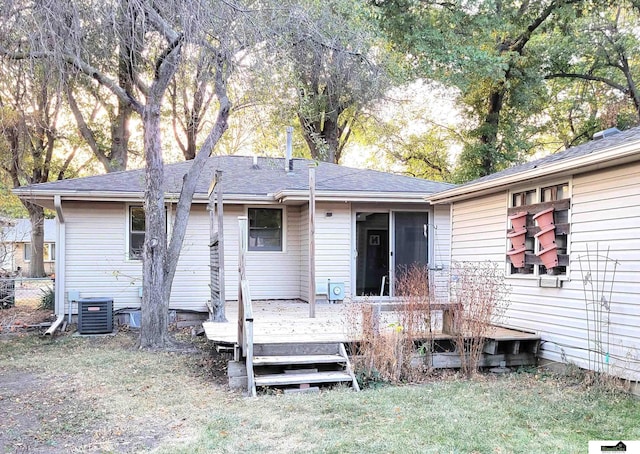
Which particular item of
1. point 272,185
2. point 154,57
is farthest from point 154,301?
point 272,185

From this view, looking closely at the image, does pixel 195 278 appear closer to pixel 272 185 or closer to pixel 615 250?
pixel 272 185

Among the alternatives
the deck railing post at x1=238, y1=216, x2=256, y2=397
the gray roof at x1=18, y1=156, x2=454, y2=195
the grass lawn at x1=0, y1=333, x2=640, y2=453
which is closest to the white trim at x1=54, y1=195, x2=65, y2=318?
the gray roof at x1=18, y1=156, x2=454, y2=195

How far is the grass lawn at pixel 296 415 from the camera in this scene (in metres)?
3.80

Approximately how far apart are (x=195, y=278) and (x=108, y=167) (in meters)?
8.46

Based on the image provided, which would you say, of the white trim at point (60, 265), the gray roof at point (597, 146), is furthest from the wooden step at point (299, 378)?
the white trim at point (60, 265)

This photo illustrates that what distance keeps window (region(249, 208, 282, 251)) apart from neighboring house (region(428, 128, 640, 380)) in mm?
4765

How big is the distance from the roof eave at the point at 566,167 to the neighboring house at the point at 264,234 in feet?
8.83

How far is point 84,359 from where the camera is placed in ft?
22.6

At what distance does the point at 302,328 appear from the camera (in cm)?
686

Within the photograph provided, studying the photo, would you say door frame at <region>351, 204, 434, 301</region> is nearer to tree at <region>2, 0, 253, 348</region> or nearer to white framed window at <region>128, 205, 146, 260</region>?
tree at <region>2, 0, 253, 348</region>

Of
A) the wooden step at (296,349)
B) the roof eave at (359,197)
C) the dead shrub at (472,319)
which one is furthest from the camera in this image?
the roof eave at (359,197)

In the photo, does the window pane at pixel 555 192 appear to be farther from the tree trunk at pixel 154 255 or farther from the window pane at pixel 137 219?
the window pane at pixel 137 219

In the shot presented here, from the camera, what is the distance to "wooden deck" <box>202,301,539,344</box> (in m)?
6.04

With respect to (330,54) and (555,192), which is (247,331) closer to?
(330,54)
